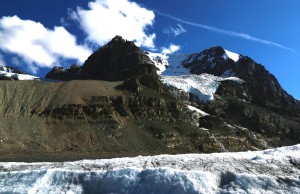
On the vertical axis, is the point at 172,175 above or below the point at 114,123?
below

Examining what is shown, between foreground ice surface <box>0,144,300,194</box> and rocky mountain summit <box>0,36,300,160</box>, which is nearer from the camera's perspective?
foreground ice surface <box>0,144,300,194</box>

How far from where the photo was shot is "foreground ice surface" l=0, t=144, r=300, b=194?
21.6m

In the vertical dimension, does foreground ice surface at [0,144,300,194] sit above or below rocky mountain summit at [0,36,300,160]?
below

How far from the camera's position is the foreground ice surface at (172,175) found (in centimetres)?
2158

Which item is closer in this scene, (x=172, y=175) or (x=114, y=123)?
(x=172, y=175)

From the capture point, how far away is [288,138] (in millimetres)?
182500

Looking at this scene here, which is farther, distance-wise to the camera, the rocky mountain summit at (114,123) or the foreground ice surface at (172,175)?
the rocky mountain summit at (114,123)

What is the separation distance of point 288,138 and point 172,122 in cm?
6074

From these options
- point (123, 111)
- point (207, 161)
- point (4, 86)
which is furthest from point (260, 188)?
point (4, 86)

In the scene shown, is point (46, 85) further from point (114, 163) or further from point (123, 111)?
point (114, 163)

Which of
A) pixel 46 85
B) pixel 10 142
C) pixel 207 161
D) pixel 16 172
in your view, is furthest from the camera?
pixel 46 85

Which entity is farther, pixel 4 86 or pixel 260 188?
pixel 4 86

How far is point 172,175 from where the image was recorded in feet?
73.1

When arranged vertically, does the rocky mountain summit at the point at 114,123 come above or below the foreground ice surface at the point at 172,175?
above
